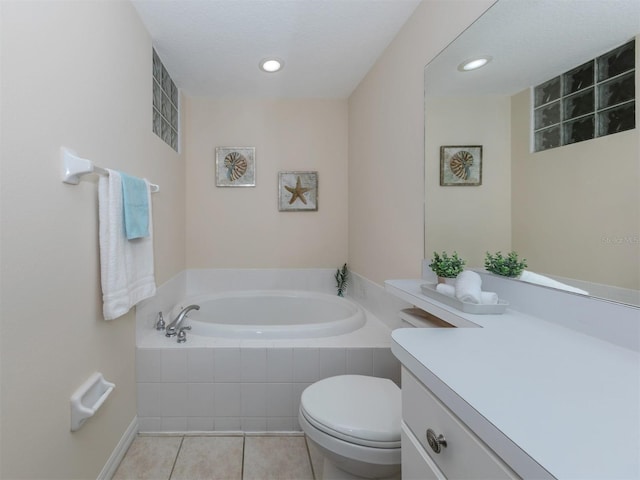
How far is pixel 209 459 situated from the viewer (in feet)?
4.58

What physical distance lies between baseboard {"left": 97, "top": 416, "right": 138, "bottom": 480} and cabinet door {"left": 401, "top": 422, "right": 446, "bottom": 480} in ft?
4.49

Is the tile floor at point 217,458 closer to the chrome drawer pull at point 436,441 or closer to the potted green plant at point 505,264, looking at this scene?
the chrome drawer pull at point 436,441

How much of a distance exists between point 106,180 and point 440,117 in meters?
1.49

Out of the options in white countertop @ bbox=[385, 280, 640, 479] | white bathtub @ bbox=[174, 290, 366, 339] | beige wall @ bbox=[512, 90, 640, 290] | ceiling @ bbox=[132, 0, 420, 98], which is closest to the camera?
white countertop @ bbox=[385, 280, 640, 479]

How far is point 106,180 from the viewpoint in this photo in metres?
1.15

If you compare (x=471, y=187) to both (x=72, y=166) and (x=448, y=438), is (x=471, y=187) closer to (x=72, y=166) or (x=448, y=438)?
(x=448, y=438)

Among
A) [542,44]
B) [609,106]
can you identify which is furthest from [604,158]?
[542,44]

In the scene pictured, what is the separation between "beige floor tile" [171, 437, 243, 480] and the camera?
1.31 m

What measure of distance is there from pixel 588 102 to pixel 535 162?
0.62 ft

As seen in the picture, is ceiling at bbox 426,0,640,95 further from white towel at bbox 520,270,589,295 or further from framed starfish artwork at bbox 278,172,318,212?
framed starfish artwork at bbox 278,172,318,212

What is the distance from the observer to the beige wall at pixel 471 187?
101 cm

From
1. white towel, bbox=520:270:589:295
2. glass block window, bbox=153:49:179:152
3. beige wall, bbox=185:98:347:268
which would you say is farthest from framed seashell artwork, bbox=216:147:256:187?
white towel, bbox=520:270:589:295

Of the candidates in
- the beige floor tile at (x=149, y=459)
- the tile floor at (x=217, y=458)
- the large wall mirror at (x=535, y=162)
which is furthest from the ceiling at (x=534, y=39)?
the beige floor tile at (x=149, y=459)

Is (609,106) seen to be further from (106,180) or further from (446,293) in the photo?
(106,180)
